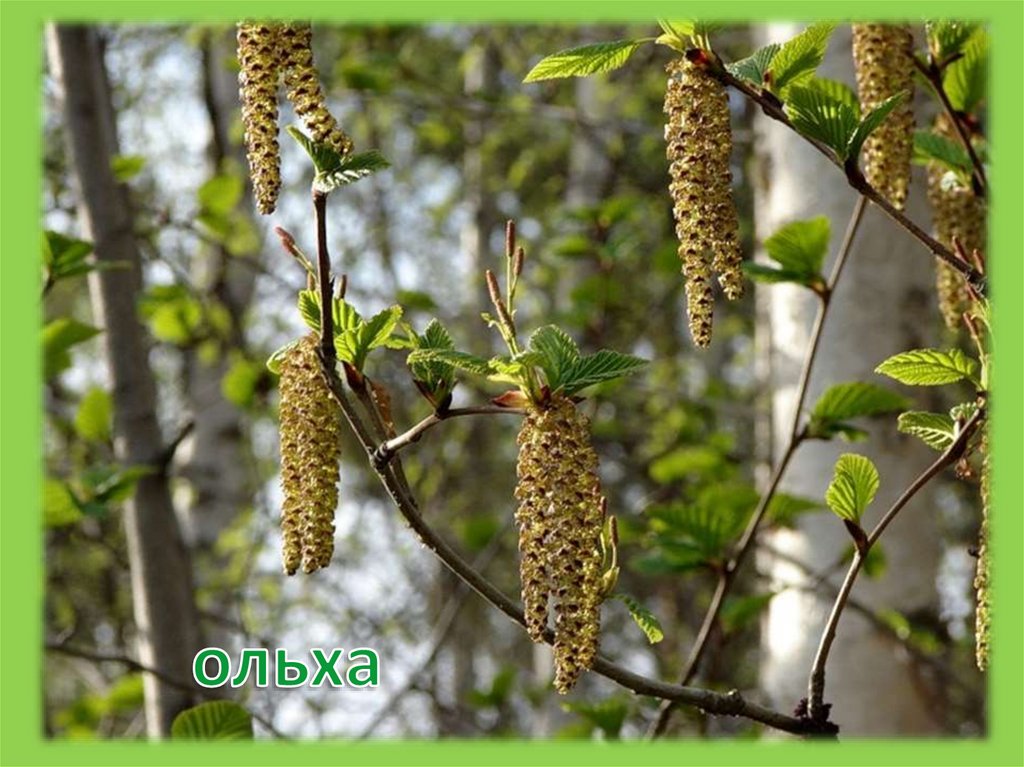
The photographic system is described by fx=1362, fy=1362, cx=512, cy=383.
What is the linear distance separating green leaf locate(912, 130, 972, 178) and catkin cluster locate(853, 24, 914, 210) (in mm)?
84

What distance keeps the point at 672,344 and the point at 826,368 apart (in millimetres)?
2934

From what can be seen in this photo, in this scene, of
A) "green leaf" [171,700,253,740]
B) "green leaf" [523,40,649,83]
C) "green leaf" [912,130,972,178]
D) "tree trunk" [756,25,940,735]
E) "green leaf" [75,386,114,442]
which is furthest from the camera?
"green leaf" [75,386,114,442]

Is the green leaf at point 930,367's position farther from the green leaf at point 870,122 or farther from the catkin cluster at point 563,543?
the catkin cluster at point 563,543

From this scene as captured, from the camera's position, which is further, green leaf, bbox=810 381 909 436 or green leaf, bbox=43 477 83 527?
green leaf, bbox=43 477 83 527

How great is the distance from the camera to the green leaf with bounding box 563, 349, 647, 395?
28.7 inches

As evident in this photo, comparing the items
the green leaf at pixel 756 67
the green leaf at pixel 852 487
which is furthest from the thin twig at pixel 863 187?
the green leaf at pixel 852 487

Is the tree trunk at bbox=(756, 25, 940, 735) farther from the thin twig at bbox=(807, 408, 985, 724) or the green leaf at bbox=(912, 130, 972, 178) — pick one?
the thin twig at bbox=(807, 408, 985, 724)

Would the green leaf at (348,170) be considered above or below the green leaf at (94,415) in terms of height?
above

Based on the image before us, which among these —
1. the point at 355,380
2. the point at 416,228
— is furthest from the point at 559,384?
the point at 416,228

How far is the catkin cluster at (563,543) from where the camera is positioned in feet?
2.29

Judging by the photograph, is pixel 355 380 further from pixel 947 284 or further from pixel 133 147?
pixel 133 147

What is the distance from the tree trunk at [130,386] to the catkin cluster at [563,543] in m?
1.00

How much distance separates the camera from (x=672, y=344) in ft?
15.0

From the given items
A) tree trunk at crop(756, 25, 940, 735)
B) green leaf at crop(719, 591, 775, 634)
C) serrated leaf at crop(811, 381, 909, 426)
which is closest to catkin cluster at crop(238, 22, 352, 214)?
serrated leaf at crop(811, 381, 909, 426)
